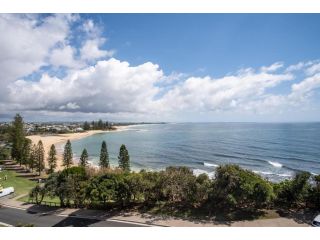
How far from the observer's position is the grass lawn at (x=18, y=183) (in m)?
36.1

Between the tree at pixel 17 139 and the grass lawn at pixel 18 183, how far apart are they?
31.0ft

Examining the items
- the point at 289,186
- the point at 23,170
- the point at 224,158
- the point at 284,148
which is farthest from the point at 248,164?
the point at 23,170

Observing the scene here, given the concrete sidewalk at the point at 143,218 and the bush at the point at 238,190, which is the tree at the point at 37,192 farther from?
the bush at the point at 238,190

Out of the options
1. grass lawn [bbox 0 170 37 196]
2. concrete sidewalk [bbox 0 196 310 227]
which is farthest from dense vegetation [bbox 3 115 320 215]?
grass lawn [bbox 0 170 37 196]

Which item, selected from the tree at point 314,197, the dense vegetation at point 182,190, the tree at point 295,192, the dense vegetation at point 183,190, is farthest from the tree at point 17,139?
the tree at point 314,197

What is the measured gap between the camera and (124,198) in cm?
2392

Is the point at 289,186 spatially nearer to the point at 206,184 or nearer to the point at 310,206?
the point at 310,206

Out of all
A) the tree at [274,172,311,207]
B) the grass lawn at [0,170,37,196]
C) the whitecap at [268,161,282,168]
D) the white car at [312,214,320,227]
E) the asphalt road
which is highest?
the tree at [274,172,311,207]

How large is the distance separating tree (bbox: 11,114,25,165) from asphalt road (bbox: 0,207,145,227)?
3706 centimetres

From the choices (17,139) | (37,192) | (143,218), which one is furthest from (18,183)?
(143,218)

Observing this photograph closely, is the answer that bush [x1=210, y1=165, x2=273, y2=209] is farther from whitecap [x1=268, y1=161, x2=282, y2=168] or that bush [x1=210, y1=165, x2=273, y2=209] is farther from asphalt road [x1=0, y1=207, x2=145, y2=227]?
whitecap [x1=268, y1=161, x2=282, y2=168]

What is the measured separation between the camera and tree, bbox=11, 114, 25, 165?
196 feet

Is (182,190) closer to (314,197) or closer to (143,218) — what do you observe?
(143,218)

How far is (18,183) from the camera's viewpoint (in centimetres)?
4216
